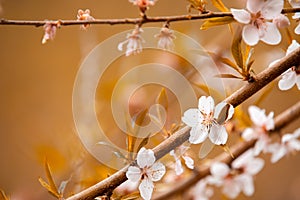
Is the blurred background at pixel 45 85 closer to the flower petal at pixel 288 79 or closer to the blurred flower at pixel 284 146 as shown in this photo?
the blurred flower at pixel 284 146

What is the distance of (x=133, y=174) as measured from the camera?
410 mm

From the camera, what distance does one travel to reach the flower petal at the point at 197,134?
0.40 m

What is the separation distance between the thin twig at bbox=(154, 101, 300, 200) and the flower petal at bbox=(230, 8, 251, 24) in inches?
10.5

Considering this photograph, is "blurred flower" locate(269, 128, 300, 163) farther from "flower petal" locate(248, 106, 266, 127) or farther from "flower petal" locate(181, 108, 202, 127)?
"flower petal" locate(181, 108, 202, 127)

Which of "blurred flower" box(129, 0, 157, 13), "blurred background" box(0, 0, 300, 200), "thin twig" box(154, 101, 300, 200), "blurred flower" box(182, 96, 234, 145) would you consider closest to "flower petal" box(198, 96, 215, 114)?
"blurred flower" box(182, 96, 234, 145)

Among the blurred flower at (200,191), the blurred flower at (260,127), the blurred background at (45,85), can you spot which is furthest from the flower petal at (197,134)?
the blurred background at (45,85)

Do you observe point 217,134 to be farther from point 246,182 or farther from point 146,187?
point 246,182

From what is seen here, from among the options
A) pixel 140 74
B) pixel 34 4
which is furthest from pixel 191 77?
pixel 34 4

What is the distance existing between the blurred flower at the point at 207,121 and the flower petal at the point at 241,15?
8cm

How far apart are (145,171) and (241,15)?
0.55 ft

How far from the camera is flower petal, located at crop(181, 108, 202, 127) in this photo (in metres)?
0.40

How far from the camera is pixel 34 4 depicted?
185 cm

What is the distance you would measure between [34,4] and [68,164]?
48.7 inches

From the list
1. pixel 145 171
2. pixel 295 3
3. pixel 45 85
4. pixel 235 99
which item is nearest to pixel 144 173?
pixel 145 171
